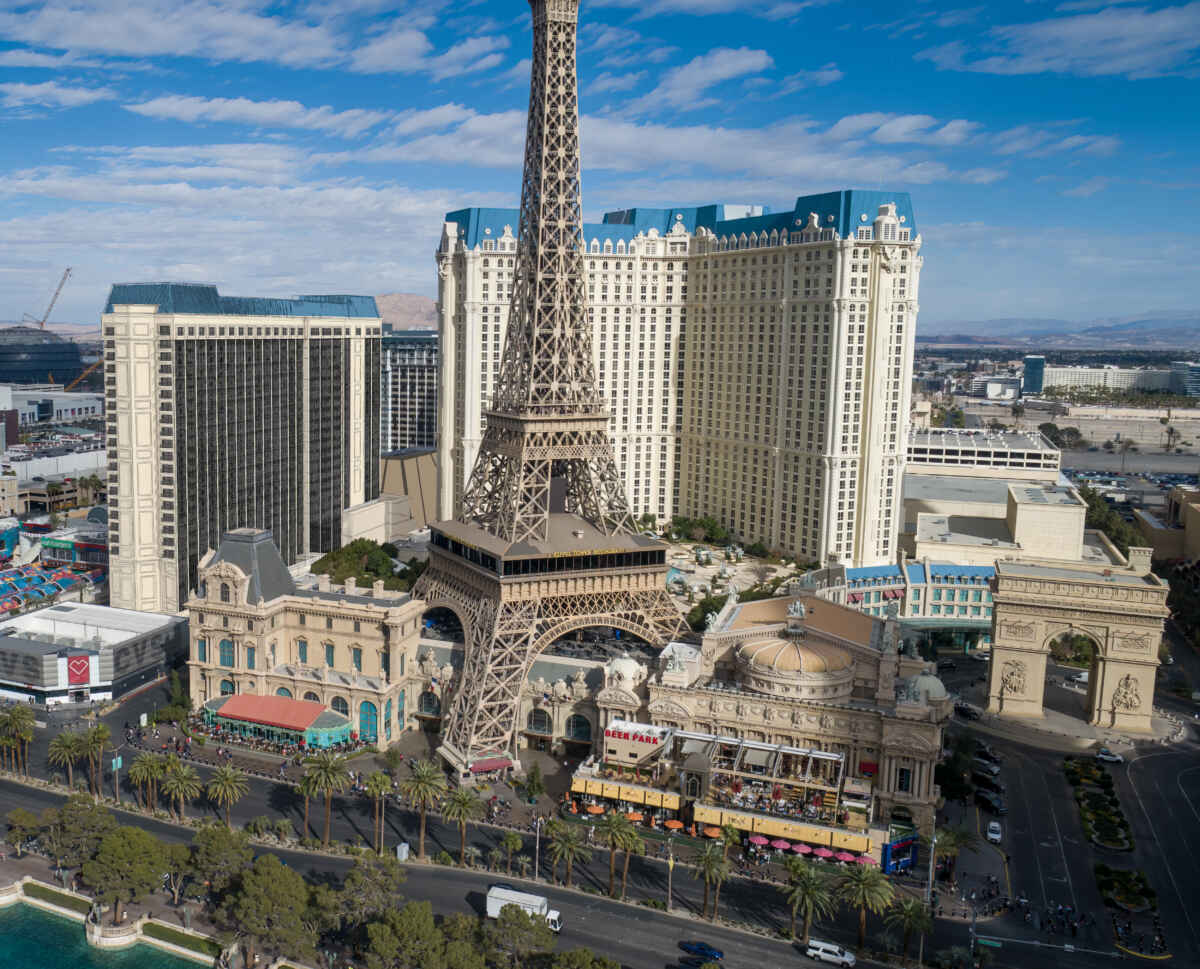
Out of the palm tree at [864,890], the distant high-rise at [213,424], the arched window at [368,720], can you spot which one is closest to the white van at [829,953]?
the palm tree at [864,890]

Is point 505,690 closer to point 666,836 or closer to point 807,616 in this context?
point 666,836

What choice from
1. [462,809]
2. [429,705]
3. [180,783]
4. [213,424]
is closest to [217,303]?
[213,424]

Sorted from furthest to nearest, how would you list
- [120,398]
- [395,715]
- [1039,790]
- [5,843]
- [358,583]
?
[358,583] < [120,398] < [395,715] < [1039,790] < [5,843]

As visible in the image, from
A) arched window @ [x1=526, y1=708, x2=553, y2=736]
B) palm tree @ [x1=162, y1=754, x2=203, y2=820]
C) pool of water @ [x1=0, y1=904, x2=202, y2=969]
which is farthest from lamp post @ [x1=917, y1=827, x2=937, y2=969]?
palm tree @ [x1=162, y1=754, x2=203, y2=820]

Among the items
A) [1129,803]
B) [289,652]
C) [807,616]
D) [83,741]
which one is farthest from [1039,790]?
[83,741]

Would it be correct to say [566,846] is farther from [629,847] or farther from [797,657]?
[797,657]

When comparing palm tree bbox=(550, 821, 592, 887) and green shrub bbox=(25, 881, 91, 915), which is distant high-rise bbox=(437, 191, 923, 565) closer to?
palm tree bbox=(550, 821, 592, 887)

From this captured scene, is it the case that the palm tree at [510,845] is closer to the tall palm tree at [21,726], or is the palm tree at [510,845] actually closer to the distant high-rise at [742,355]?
the tall palm tree at [21,726]
